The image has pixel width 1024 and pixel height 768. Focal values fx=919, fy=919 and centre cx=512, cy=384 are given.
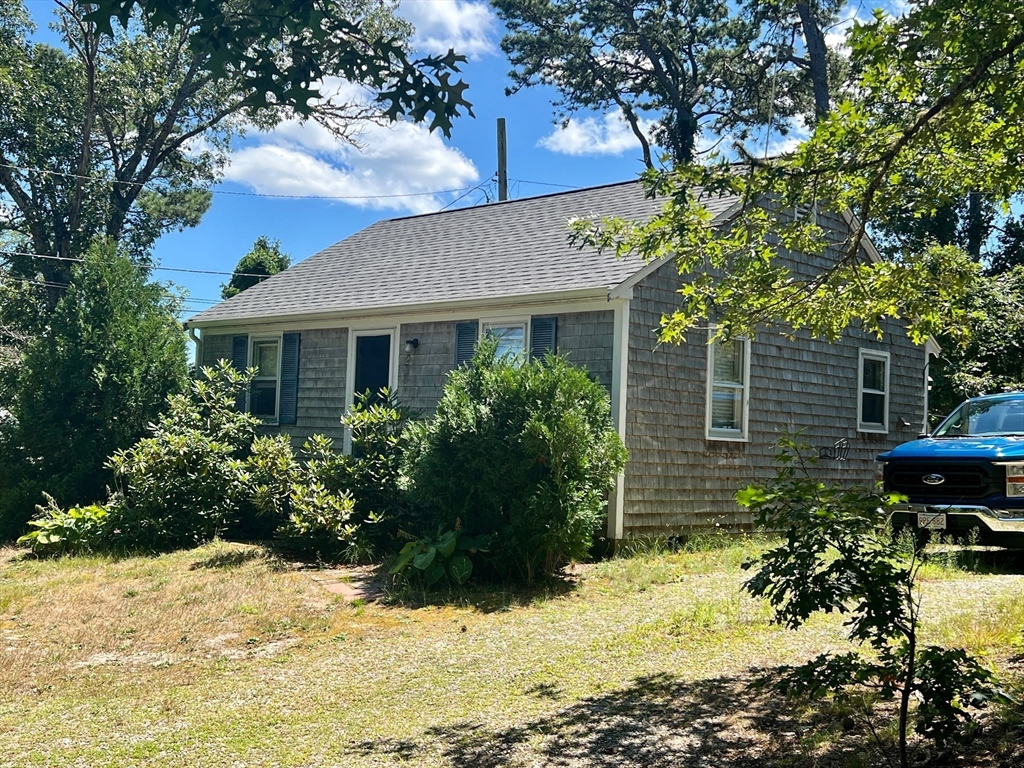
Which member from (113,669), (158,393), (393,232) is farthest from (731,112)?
(113,669)

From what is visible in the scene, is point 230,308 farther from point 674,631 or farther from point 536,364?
point 674,631

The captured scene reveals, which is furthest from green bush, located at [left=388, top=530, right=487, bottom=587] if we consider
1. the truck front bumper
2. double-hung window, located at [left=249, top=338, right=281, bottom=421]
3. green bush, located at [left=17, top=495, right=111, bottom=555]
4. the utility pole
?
the utility pole

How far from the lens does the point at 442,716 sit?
16.8ft

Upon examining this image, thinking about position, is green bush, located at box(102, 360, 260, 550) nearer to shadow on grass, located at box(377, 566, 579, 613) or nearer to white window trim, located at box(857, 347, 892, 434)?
shadow on grass, located at box(377, 566, 579, 613)

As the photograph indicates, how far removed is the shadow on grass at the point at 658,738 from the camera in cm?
433

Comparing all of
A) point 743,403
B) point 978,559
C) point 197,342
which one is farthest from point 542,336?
point 197,342

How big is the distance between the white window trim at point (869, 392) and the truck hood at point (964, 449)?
4.05 meters

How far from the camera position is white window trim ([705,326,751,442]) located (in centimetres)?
1188

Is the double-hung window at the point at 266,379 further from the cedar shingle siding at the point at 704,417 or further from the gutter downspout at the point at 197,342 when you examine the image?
the cedar shingle siding at the point at 704,417

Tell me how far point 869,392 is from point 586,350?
18.5ft

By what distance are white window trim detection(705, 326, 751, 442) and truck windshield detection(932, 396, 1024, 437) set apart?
255cm

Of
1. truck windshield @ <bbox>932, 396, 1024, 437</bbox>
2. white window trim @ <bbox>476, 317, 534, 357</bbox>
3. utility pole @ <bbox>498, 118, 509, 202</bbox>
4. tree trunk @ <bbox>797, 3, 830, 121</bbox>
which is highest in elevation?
tree trunk @ <bbox>797, 3, 830, 121</bbox>

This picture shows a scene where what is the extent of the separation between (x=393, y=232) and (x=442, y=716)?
45.2 feet

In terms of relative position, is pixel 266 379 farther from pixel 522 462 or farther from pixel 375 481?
pixel 522 462
